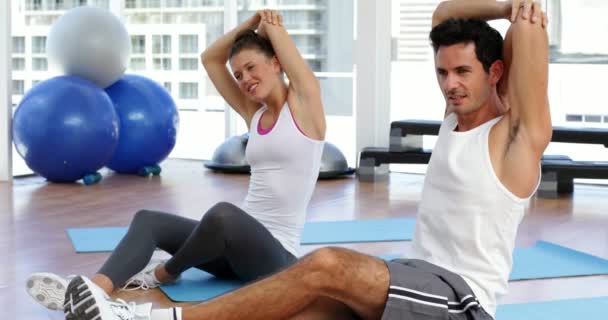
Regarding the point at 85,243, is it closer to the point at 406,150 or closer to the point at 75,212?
the point at 75,212

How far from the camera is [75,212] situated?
5.20 metres

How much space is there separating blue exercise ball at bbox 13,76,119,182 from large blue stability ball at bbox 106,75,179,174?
29cm

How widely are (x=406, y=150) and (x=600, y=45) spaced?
4.84ft

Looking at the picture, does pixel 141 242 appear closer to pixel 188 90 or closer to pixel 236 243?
pixel 236 243

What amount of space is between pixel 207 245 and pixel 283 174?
0.33 m

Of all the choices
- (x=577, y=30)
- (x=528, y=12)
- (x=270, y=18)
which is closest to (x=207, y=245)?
(x=270, y=18)

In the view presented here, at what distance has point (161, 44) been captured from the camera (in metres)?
7.90

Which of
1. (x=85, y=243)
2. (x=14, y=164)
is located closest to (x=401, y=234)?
(x=85, y=243)

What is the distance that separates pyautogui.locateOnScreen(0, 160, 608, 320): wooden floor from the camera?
3.55 m

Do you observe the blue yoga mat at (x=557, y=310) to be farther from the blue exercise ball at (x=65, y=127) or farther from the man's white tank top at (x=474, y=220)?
the blue exercise ball at (x=65, y=127)

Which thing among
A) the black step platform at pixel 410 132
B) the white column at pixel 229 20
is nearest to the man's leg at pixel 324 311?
the black step platform at pixel 410 132

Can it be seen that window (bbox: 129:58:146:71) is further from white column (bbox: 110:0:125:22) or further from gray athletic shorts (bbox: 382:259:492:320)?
gray athletic shorts (bbox: 382:259:492:320)

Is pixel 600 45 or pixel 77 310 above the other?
pixel 600 45

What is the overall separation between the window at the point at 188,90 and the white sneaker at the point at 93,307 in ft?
18.4
